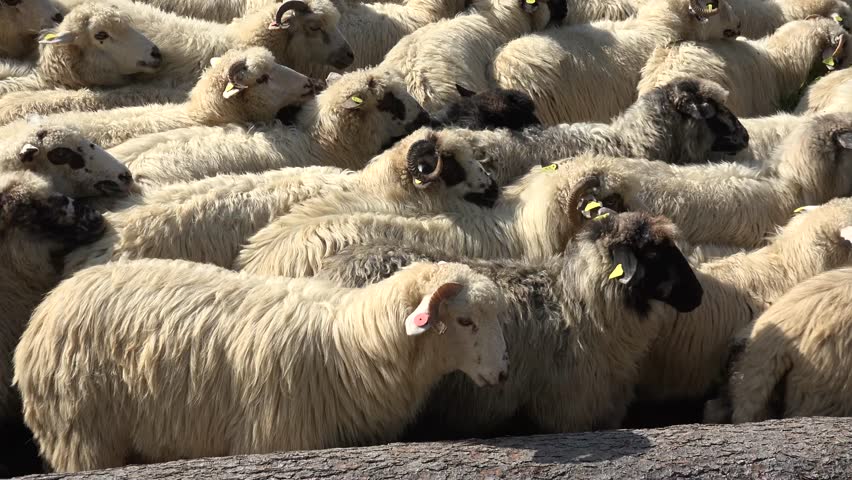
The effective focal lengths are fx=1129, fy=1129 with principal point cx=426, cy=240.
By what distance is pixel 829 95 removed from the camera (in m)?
9.98

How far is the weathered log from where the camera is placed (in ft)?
16.9

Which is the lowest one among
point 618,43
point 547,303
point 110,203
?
point 547,303

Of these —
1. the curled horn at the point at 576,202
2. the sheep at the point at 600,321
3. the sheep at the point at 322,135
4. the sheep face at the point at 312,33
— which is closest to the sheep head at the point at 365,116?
the sheep at the point at 322,135

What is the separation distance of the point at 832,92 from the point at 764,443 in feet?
17.9

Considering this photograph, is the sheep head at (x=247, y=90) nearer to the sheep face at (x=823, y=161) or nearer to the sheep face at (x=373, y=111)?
the sheep face at (x=373, y=111)

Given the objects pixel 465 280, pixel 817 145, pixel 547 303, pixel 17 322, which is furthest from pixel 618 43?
pixel 17 322

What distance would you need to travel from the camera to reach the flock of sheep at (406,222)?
5789 mm

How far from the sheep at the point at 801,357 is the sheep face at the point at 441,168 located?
2204 mm

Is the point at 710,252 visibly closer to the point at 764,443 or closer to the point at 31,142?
the point at 764,443

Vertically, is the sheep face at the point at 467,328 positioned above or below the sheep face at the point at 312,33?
below

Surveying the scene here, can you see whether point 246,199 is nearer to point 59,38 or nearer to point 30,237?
point 30,237

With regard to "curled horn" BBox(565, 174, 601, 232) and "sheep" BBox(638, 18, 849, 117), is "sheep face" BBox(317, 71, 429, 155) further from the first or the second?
"sheep" BBox(638, 18, 849, 117)

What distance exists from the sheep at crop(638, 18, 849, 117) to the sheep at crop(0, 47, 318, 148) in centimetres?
339

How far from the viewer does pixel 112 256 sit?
6.86 metres
